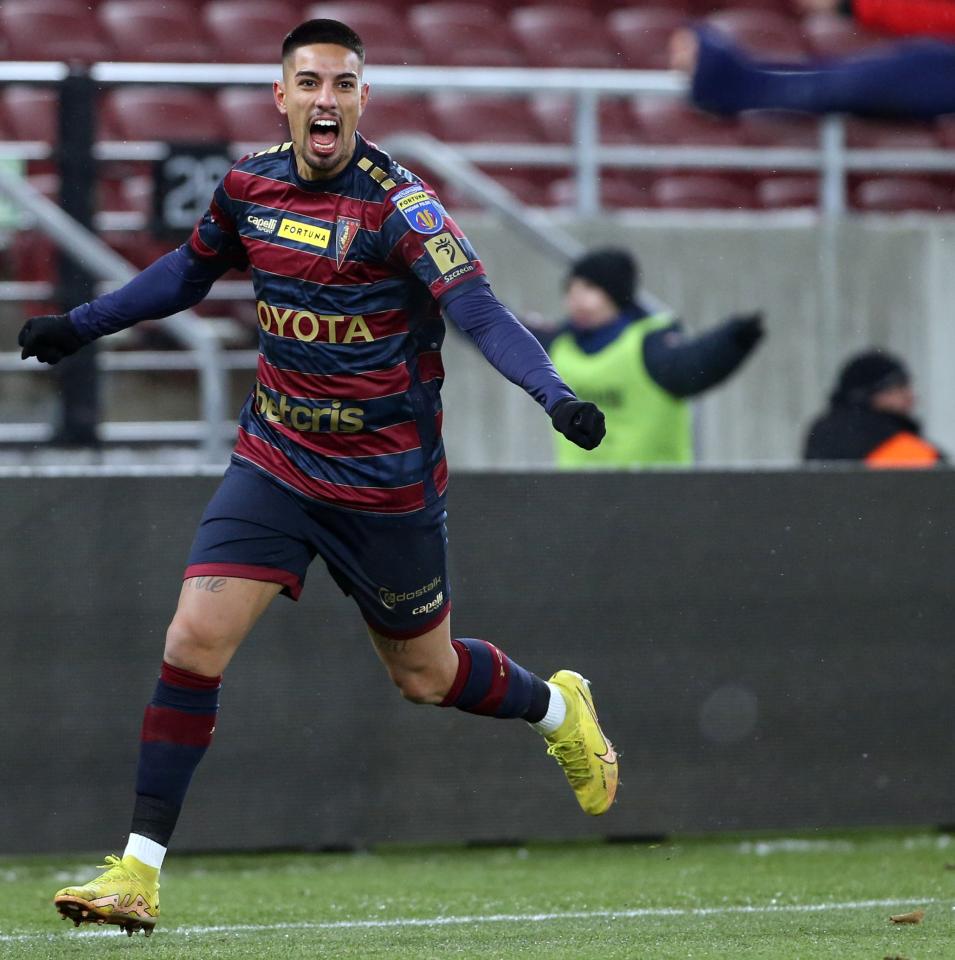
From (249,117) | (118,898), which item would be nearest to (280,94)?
(118,898)

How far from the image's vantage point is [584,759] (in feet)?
18.2

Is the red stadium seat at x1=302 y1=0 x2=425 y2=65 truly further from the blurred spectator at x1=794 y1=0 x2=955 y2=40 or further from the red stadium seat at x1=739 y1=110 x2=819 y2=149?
the blurred spectator at x1=794 y1=0 x2=955 y2=40

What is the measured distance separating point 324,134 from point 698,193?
23.6 feet

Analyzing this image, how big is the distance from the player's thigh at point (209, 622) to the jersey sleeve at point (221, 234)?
90cm

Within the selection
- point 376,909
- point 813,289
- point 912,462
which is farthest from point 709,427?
point 376,909

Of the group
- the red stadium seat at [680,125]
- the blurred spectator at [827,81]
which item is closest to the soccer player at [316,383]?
the blurred spectator at [827,81]

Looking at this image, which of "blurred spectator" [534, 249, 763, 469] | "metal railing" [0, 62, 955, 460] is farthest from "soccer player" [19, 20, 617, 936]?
"blurred spectator" [534, 249, 763, 469]

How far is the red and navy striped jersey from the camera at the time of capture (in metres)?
4.77

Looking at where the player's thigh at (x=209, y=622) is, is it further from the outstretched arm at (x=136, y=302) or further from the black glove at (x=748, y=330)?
the black glove at (x=748, y=330)

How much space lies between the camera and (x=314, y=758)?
6551mm

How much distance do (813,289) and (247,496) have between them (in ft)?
18.1

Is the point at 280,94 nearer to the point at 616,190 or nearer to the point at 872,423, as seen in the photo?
the point at 872,423

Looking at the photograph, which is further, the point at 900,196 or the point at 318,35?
the point at 900,196

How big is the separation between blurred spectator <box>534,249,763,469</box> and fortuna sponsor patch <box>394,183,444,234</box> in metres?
2.97
